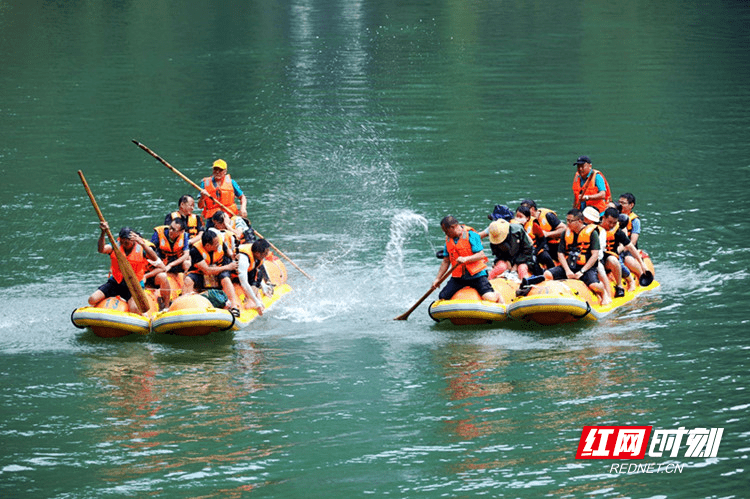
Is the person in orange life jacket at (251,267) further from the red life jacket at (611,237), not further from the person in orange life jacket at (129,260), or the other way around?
the red life jacket at (611,237)

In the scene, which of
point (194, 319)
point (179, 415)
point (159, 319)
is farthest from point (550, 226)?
point (179, 415)

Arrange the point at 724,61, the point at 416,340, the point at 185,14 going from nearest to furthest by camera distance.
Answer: the point at 416,340, the point at 724,61, the point at 185,14

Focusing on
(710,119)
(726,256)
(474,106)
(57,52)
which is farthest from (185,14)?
(726,256)

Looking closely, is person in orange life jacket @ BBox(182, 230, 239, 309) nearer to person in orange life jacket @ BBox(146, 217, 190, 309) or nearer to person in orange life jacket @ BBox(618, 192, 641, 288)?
person in orange life jacket @ BBox(146, 217, 190, 309)

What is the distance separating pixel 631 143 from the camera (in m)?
29.2

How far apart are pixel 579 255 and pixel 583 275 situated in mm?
323

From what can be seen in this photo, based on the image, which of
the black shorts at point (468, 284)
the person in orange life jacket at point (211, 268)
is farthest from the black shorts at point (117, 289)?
the black shorts at point (468, 284)

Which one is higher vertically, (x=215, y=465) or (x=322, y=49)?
(x=322, y=49)

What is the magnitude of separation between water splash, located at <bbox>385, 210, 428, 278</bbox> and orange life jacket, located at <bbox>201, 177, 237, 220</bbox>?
3092 millimetres

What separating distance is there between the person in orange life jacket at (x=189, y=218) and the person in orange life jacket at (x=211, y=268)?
69cm

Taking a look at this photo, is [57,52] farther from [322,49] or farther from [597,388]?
[597,388]

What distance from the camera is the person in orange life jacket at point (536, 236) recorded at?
18.0 metres

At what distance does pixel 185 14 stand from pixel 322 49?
18.3 m

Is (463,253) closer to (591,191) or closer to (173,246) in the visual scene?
(591,191)
